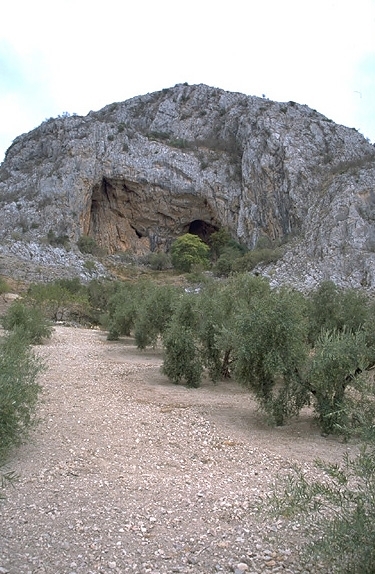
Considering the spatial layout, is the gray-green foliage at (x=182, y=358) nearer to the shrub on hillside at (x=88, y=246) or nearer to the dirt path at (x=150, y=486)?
the dirt path at (x=150, y=486)

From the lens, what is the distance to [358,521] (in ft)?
13.6

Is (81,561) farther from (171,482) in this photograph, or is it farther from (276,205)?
(276,205)

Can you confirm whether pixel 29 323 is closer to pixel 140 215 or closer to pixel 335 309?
pixel 335 309

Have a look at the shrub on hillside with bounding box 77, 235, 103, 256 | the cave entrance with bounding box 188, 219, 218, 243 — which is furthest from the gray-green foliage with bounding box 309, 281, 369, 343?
the cave entrance with bounding box 188, 219, 218, 243

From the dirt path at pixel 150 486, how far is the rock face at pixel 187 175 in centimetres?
3689

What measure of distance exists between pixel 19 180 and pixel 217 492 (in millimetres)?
61442

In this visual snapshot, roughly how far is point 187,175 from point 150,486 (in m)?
56.3

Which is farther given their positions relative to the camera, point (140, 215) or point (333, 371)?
point (140, 215)

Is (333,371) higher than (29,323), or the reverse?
(333,371)

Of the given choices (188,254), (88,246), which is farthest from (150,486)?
(188,254)

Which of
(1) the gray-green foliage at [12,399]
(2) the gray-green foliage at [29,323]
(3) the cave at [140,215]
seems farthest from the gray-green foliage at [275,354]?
(3) the cave at [140,215]

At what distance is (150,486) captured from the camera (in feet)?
22.7

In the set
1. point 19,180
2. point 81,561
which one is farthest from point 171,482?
point 19,180

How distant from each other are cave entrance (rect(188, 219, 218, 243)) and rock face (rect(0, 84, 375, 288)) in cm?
18
